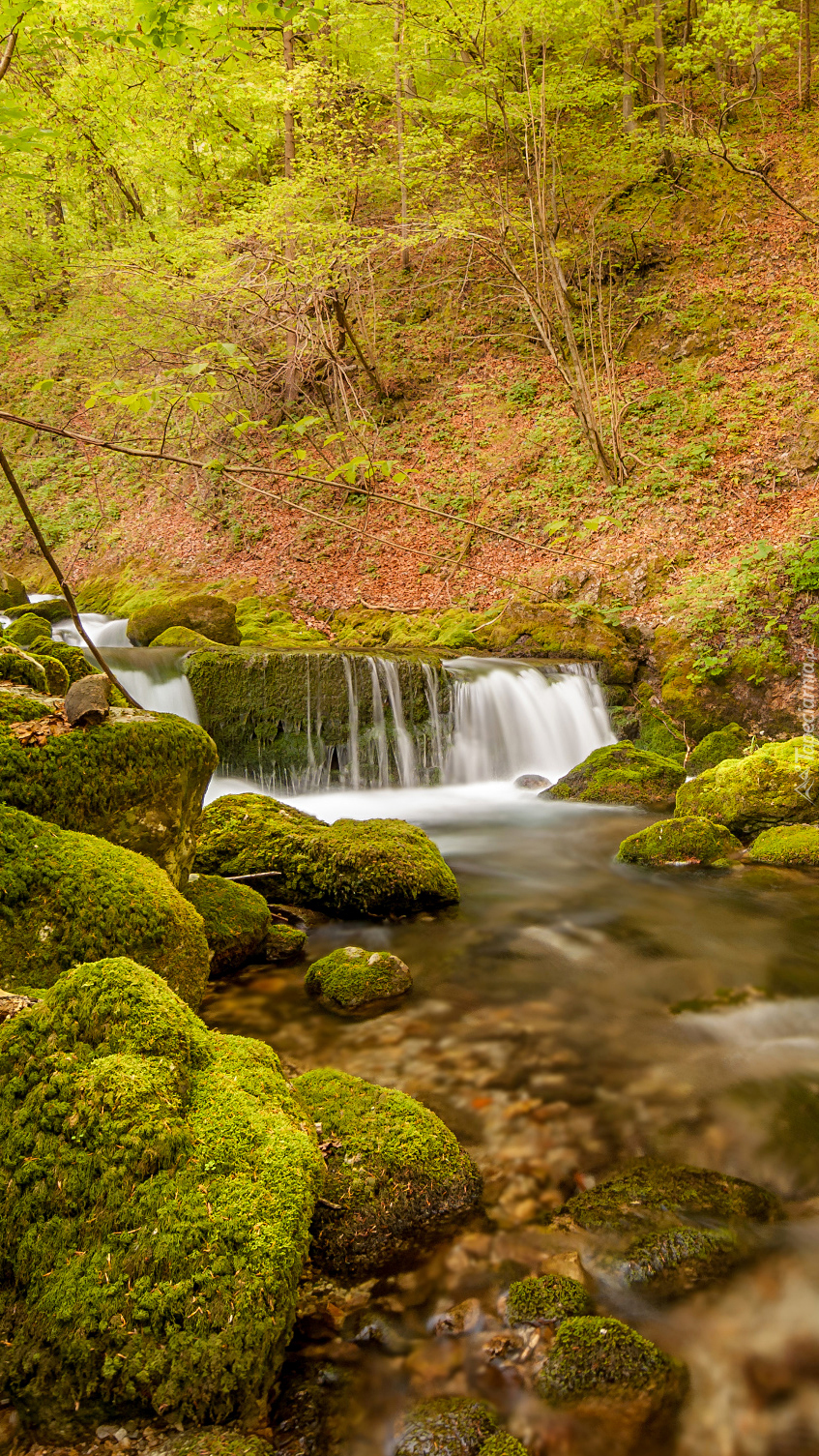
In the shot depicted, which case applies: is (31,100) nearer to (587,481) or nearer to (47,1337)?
(587,481)

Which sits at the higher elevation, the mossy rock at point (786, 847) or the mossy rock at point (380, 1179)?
the mossy rock at point (380, 1179)

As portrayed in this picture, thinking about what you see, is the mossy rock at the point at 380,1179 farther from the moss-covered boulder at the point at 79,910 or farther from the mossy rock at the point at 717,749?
the mossy rock at the point at 717,749

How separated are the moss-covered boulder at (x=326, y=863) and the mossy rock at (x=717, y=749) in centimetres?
477

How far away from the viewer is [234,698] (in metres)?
9.50

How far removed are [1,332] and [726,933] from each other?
18879 mm

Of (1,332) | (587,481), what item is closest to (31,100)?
(1,332)

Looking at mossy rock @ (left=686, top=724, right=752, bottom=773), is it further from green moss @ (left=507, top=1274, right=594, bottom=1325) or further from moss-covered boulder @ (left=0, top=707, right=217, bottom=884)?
green moss @ (left=507, top=1274, right=594, bottom=1325)

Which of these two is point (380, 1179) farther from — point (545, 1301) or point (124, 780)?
point (124, 780)

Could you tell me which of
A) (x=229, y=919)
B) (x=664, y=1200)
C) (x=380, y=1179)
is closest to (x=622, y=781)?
(x=229, y=919)

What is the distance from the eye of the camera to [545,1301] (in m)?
2.24

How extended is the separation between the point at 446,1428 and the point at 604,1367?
0.43 m

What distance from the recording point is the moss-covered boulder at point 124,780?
336 cm

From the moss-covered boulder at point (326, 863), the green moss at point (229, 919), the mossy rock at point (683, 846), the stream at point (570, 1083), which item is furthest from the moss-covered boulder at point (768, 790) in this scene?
the green moss at point (229, 919)

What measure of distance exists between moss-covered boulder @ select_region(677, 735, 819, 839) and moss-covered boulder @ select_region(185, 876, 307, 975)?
169 inches
